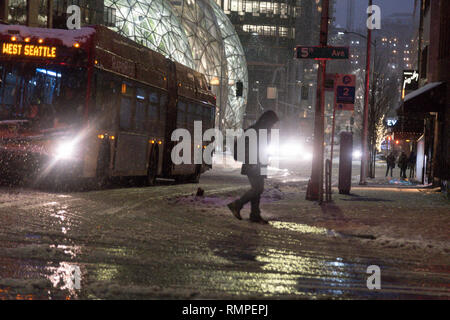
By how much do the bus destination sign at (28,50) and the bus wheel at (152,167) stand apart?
18.0 feet

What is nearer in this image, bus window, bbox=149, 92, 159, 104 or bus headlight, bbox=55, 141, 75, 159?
bus headlight, bbox=55, 141, 75, 159

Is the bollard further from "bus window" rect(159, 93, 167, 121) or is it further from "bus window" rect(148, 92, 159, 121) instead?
"bus window" rect(148, 92, 159, 121)

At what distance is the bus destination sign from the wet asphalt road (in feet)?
15.4

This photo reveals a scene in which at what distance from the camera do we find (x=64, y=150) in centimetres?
1552

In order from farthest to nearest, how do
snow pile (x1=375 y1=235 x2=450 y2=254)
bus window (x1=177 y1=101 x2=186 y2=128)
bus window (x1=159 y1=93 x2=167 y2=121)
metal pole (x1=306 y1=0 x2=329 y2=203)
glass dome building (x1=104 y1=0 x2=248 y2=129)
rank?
glass dome building (x1=104 y1=0 x2=248 y2=129), bus window (x1=177 y1=101 x2=186 y2=128), bus window (x1=159 y1=93 x2=167 y2=121), metal pole (x1=306 y1=0 x2=329 y2=203), snow pile (x1=375 y1=235 x2=450 y2=254)

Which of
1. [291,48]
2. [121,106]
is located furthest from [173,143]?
[291,48]

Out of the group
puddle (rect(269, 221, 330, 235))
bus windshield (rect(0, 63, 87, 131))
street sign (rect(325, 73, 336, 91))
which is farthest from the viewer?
street sign (rect(325, 73, 336, 91))

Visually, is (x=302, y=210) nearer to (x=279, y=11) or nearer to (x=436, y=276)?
(x=436, y=276)

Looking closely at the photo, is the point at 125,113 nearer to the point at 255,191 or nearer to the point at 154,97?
the point at 154,97

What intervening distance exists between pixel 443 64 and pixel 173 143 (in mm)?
10939

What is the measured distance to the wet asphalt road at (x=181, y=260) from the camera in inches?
233

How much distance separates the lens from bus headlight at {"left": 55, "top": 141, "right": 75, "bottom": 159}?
15.5 meters

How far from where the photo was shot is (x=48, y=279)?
6.05 m

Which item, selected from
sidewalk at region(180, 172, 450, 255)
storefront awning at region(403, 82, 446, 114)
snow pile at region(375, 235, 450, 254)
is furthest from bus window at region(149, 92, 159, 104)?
snow pile at region(375, 235, 450, 254)
